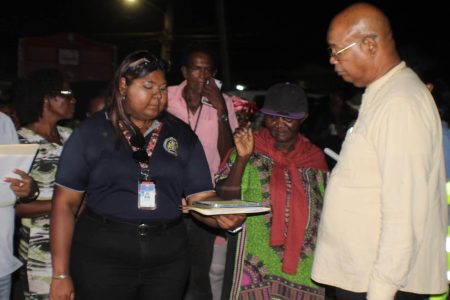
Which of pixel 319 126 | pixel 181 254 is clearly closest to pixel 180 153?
pixel 181 254

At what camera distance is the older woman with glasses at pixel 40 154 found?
3686mm

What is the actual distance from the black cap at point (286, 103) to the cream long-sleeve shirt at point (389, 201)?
1.19m

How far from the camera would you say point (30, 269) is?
369 centimetres

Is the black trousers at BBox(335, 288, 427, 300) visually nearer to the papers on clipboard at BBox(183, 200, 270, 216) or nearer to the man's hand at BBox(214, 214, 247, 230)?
the papers on clipboard at BBox(183, 200, 270, 216)

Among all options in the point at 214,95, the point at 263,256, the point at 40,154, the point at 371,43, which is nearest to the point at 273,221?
the point at 263,256

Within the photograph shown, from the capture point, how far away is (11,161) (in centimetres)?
317

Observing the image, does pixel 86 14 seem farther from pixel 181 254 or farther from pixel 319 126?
pixel 181 254

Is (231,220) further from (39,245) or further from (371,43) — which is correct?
(39,245)

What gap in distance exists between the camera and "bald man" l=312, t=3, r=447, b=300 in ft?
7.57

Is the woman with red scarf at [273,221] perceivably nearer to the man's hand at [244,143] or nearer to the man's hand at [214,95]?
the man's hand at [244,143]

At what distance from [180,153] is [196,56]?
5.42ft

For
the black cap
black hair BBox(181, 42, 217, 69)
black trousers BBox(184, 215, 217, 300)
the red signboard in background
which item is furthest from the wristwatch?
the red signboard in background

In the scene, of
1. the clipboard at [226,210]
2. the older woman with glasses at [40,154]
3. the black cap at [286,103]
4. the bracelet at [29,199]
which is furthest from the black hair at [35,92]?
the clipboard at [226,210]

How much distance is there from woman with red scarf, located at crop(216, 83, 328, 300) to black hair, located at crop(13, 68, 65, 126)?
Answer: 1376 millimetres
